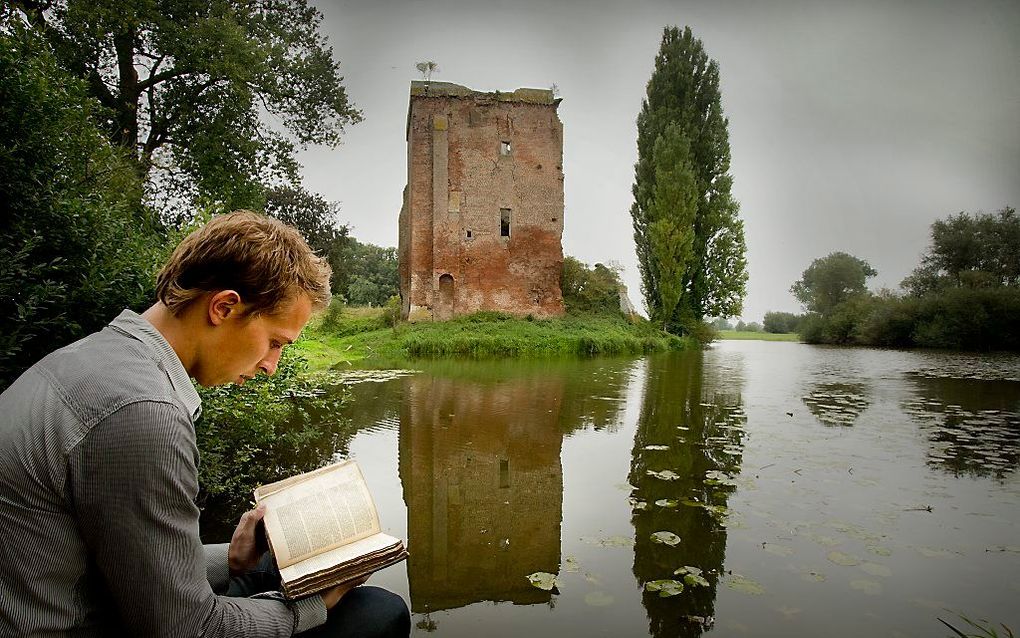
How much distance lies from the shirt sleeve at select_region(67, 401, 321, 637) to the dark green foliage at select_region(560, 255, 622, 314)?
26580mm

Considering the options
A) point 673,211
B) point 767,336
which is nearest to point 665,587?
point 673,211

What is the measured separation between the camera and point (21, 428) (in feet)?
3.67

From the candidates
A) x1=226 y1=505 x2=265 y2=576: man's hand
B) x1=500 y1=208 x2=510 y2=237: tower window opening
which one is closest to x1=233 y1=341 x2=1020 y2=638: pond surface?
x1=226 y1=505 x2=265 y2=576: man's hand

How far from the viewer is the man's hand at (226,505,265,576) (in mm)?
1801

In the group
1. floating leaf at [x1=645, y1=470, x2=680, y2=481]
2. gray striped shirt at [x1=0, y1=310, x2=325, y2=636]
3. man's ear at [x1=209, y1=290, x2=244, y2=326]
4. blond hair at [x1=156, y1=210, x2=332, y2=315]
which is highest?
blond hair at [x1=156, y1=210, x2=332, y2=315]

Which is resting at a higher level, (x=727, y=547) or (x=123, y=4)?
(x=123, y=4)

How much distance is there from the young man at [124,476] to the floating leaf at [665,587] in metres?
2.23

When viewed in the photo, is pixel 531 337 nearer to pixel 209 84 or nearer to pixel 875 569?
pixel 209 84

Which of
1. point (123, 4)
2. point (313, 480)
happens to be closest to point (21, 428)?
point (313, 480)

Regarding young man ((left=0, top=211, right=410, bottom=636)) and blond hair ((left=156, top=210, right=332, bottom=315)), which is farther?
blond hair ((left=156, top=210, right=332, bottom=315))

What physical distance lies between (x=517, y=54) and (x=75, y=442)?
88.8 ft

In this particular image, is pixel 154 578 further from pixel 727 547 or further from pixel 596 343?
pixel 596 343

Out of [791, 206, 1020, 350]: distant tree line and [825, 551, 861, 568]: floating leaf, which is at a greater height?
[791, 206, 1020, 350]: distant tree line

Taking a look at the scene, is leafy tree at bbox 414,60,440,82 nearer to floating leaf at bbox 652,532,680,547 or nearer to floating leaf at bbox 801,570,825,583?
floating leaf at bbox 652,532,680,547
